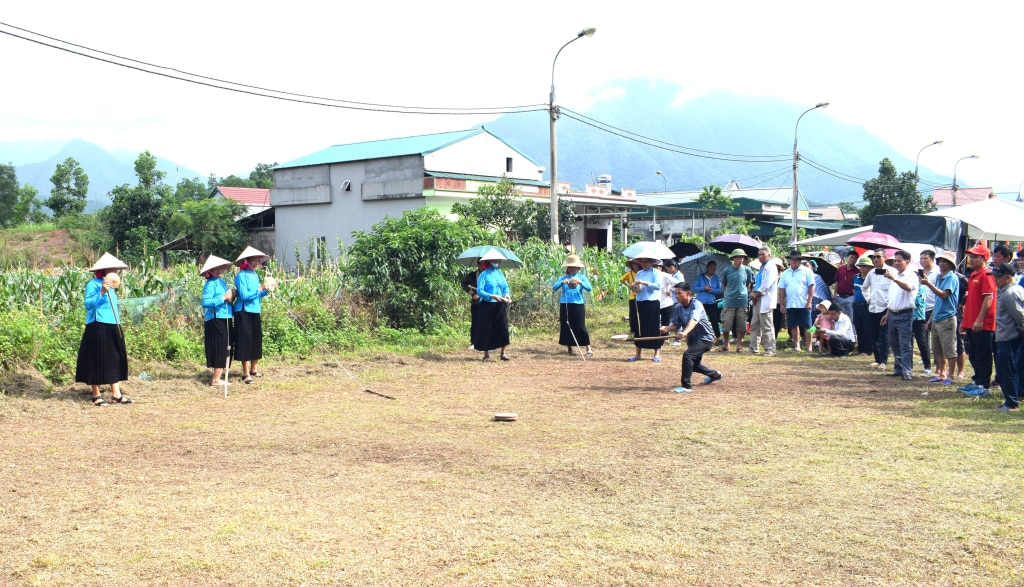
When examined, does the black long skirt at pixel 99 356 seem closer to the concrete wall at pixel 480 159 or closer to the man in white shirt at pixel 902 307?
the man in white shirt at pixel 902 307

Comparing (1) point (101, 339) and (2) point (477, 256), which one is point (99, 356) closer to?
(1) point (101, 339)

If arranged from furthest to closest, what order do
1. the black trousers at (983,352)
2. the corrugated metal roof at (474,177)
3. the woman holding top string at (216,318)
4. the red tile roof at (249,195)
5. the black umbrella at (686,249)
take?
the red tile roof at (249,195) < the corrugated metal roof at (474,177) < the black umbrella at (686,249) < the woman holding top string at (216,318) < the black trousers at (983,352)

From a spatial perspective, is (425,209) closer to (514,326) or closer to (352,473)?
(514,326)

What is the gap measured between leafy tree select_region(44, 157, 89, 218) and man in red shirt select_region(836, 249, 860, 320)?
46848mm

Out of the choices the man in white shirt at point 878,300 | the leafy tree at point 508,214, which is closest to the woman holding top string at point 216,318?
the man in white shirt at point 878,300

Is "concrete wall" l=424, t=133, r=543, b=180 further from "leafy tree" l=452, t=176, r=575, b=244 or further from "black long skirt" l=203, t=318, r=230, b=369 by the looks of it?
"black long skirt" l=203, t=318, r=230, b=369

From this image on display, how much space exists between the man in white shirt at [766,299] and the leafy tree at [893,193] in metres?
28.3

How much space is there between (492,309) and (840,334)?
237 inches

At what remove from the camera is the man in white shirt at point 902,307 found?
1077cm

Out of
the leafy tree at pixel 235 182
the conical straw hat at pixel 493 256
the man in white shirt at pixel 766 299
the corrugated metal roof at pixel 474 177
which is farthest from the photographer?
the leafy tree at pixel 235 182

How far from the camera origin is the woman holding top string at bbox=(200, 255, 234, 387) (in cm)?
1088

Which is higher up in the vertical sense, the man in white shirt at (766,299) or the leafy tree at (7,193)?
the leafy tree at (7,193)

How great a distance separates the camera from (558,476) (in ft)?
21.8

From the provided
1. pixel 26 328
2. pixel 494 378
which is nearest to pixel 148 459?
pixel 26 328
